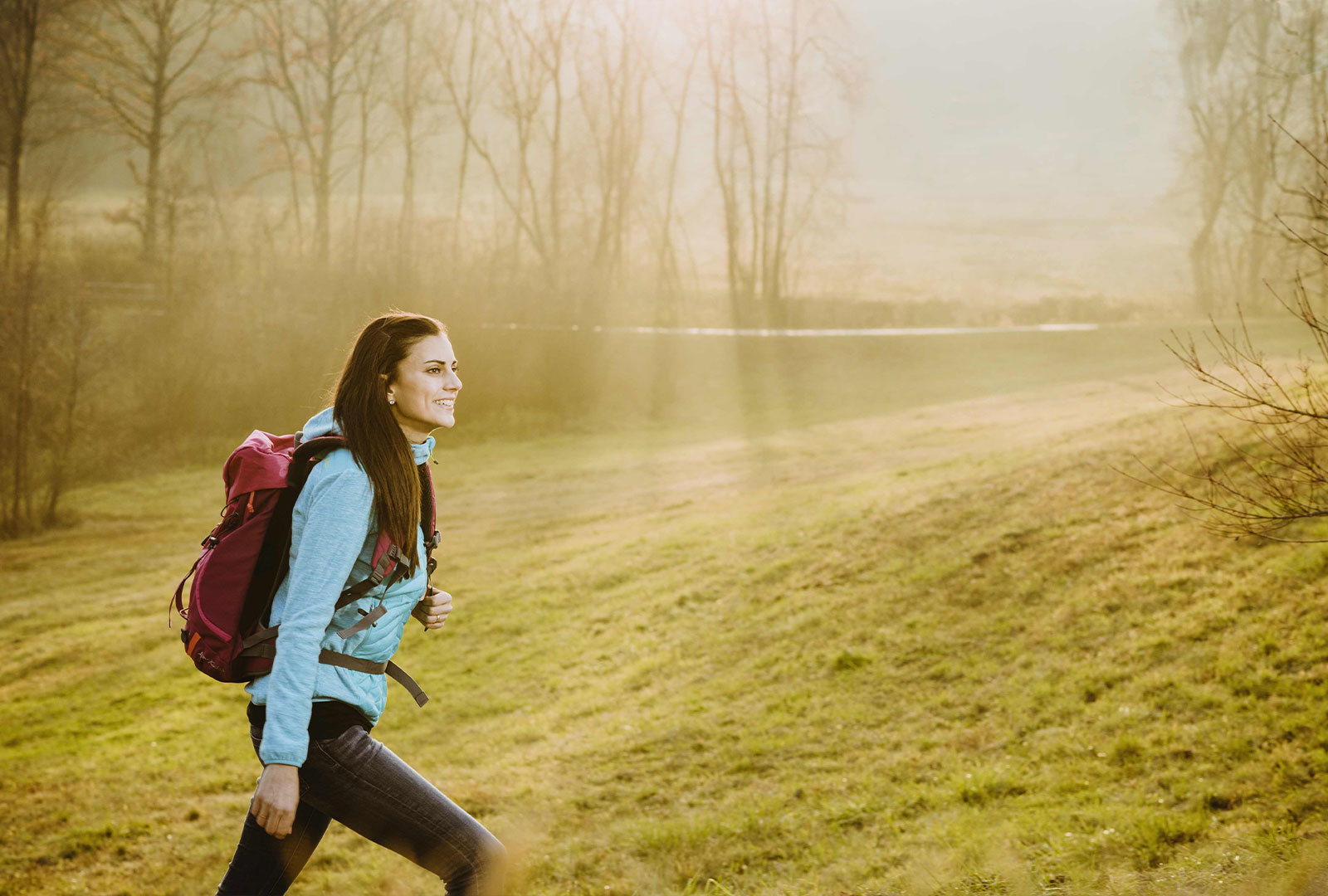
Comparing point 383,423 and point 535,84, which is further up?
point 535,84

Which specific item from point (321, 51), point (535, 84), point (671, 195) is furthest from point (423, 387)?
point (321, 51)

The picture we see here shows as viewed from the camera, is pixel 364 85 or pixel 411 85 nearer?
pixel 411 85

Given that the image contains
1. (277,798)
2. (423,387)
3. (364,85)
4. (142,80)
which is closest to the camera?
(277,798)

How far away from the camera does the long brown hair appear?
250 centimetres

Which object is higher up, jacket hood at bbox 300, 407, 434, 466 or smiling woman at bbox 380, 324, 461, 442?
smiling woman at bbox 380, 324, 461, 442

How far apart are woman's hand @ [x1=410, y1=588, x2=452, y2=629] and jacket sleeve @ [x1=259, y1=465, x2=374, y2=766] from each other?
0.60 metres

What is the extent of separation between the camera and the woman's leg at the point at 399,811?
7.99ft

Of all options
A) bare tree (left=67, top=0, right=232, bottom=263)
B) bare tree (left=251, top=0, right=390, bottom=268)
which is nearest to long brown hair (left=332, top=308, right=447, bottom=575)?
bare tree (left=251, top=0, right=390, bottom=268)

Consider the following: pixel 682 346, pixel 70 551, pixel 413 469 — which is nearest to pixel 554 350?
pixel 682 346

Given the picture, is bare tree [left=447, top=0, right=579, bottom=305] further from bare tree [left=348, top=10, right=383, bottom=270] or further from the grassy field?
the grassy field

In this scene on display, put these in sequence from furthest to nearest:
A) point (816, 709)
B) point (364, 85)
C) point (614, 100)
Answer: point (364, 85), point (614, 100), point (816, 709)

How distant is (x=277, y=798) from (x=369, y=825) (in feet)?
0.97

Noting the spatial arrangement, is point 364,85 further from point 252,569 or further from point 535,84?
point 252,569

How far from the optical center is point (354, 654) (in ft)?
8.39
